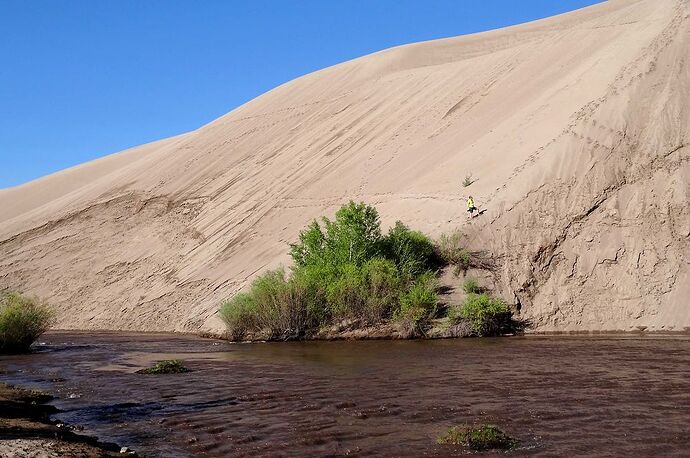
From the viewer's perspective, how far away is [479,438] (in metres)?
8.74

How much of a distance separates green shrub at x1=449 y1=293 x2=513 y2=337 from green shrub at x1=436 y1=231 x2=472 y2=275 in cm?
272

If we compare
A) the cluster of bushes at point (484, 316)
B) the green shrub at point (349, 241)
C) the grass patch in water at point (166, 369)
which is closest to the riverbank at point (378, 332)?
the cluster of bushes at point (484, 316)

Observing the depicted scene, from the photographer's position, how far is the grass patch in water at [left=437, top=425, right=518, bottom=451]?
8.71m

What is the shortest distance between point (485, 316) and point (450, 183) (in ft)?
32.7

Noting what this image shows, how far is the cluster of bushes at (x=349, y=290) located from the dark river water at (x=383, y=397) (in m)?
2.74

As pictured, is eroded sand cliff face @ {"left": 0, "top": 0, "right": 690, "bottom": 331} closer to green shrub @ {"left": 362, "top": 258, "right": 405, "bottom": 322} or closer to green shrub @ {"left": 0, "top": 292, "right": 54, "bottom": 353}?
green shrub @ {"left": 362, "top": 258, "right": 405, "bottom": 322}

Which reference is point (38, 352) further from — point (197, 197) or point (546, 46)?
point (546, 46)

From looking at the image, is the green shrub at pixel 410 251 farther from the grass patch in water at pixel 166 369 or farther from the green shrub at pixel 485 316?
the grass patch in water at pixel 166 369

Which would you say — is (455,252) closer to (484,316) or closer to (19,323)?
(484,316)

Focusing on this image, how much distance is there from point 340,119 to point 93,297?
63.4ft

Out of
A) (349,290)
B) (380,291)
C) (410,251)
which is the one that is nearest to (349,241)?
(410,251)

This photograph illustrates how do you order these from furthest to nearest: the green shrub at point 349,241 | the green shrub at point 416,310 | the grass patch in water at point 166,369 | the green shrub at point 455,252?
the green shrub at point 455,252 → the green shrub at point 349,241 → the green shrub at point 416,310 → the grass patch in water at point 166,369

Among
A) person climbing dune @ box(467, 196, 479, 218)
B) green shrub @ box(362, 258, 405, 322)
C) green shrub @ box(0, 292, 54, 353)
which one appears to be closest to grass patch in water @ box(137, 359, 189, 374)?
green shrub @ box(0, 292, 54, 353)

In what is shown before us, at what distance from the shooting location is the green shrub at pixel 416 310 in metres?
22.0
